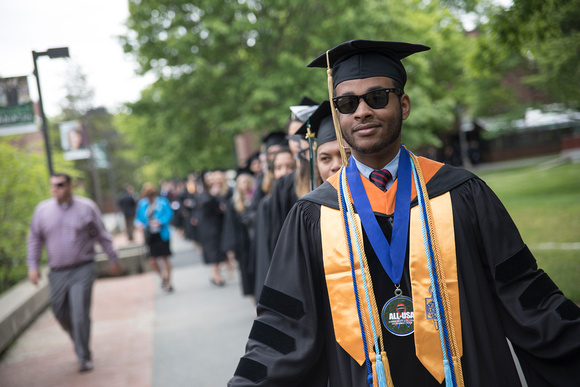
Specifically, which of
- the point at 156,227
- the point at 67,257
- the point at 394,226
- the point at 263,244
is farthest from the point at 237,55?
the point at 394,226

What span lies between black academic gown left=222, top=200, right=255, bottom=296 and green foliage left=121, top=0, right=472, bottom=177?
682 cm

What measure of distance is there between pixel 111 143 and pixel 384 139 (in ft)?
216

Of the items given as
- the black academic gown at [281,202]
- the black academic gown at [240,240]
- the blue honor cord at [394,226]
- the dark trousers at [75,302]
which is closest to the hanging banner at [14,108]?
the dark trousers at [75,302]

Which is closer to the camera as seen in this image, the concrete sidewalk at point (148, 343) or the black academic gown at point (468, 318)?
the black academic gown at point (468, 318)

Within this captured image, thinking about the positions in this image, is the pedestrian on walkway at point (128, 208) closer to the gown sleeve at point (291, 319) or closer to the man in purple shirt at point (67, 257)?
the man in purple shirt at point (67, 257)

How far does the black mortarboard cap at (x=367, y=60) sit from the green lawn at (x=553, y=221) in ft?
14.2

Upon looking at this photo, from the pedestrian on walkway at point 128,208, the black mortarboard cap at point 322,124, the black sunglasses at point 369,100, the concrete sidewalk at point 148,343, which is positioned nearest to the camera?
the black sunglasses at point 369,100

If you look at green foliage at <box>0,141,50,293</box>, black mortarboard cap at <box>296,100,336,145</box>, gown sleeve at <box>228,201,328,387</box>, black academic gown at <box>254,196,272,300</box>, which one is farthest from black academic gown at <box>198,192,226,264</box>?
gown sleeve at <box>228,201,328,387</box>

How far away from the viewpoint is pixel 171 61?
713 inches

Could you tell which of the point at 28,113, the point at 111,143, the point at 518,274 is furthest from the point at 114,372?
the point at 111,143

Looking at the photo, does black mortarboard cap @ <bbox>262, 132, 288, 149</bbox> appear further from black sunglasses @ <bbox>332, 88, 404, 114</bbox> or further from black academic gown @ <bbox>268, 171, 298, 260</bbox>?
black sunglasses @ <bbox>332, 88, 404, 114</bbox>

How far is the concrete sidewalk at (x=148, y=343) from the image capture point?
19.0ft

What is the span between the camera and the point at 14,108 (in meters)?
8.13

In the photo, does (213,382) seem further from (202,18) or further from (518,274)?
(202,18)
